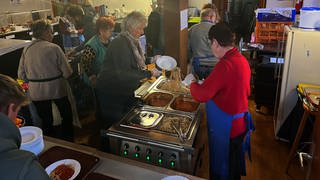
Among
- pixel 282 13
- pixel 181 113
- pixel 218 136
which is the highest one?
pixel 282 13

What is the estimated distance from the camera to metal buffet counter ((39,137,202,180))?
1137 millimetres

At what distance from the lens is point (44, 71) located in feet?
7.28

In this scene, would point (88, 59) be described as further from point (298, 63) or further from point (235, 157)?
point (298, 63)

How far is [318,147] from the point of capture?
1.52 metres

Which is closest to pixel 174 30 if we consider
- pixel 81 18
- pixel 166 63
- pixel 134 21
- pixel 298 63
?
pixel 166 63

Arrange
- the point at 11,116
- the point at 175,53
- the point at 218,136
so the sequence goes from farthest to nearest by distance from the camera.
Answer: the point at 175,53, the point at 218,136, the point at 11,116

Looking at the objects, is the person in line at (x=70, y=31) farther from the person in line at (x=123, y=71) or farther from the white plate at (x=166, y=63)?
the white plate at (x=166, y=63)

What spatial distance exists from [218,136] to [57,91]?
1.44 metres

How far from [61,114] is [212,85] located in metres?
1.60

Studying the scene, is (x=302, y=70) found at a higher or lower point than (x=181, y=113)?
higher

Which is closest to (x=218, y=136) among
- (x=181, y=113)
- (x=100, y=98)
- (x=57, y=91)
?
(x=181, y=113)

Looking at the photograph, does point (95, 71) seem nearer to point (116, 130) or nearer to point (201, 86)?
point (116, 130)

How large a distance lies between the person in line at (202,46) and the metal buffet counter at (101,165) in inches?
87.5

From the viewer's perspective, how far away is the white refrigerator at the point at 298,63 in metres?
2.39
